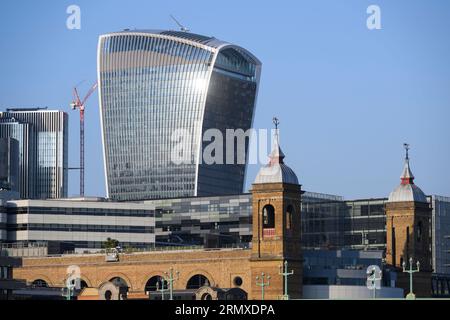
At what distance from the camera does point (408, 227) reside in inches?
7328

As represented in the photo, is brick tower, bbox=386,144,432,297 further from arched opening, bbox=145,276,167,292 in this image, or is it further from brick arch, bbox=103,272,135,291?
brick arch, bbox=103,272,135,291

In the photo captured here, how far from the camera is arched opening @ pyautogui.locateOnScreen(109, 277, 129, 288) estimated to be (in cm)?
16851

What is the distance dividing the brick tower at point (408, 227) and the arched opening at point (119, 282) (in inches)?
1456

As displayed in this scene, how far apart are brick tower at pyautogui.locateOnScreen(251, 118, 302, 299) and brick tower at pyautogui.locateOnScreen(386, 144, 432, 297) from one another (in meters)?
21.7

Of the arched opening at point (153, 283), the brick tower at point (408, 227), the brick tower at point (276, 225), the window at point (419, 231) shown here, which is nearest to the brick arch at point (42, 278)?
the arched opening at point (153, 283)

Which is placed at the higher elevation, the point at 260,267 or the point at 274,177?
the point at 274,177

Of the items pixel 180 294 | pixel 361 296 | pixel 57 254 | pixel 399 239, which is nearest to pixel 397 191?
pixel 399 239

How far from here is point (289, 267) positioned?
16575 cm

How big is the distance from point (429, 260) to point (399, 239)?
598cm

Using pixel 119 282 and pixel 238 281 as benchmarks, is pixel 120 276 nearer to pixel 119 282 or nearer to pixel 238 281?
pixel 119 282

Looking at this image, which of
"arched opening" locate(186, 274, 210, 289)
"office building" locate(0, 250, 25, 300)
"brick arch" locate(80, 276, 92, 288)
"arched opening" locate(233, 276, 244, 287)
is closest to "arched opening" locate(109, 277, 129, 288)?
"brick arch" locate(80, 276, 92, 288)

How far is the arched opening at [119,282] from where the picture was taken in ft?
553
